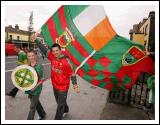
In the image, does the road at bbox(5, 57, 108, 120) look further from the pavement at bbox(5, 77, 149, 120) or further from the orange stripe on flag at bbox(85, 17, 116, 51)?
the orange stripe on flag at bbox(85, 17, 116, 51)

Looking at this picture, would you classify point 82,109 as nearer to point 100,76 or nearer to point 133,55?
point 100,76

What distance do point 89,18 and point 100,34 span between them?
0.47 m

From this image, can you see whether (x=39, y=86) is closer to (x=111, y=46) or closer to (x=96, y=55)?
(x=96, y=55)

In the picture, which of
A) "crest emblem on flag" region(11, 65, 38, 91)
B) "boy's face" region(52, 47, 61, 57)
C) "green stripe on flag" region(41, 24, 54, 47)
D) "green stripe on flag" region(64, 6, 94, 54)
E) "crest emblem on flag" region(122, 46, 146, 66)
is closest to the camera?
"crest emblem on flag" region(11, 65, 38, 91)

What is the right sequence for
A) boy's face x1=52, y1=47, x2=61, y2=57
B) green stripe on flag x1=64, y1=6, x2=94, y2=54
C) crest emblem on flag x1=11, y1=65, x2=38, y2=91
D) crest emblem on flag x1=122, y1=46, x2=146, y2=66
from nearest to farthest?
crest emblem on flag x1=11, y1=65, x2=38, y2=91 → boy's face x1=52, y1=47, x2=61, y2=57 → crest emblem on flag x1=122, y1=46, x2=146, y2=66 → green stripe on flag x1=64, y1=6, x2=94, y2=54

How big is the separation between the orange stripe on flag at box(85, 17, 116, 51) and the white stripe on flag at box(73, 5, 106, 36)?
84 mm

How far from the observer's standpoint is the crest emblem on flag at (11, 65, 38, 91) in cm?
420

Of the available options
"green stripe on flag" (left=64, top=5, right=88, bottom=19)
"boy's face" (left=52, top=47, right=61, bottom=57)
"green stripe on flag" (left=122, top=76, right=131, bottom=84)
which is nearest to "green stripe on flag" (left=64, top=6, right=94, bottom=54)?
"green stripe on flag" (left=64, top=5, right=88, bottom=19)

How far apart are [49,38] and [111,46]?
1.46m

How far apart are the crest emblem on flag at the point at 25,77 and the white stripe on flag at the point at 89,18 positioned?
4.83ft

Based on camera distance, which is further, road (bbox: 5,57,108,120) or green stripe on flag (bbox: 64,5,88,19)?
road (bbox: 5,57,108,120)

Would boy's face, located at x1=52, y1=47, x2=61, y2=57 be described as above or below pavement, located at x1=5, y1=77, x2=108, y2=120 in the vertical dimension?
above

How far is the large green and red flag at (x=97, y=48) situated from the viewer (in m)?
4.70

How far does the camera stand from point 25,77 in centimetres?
424
